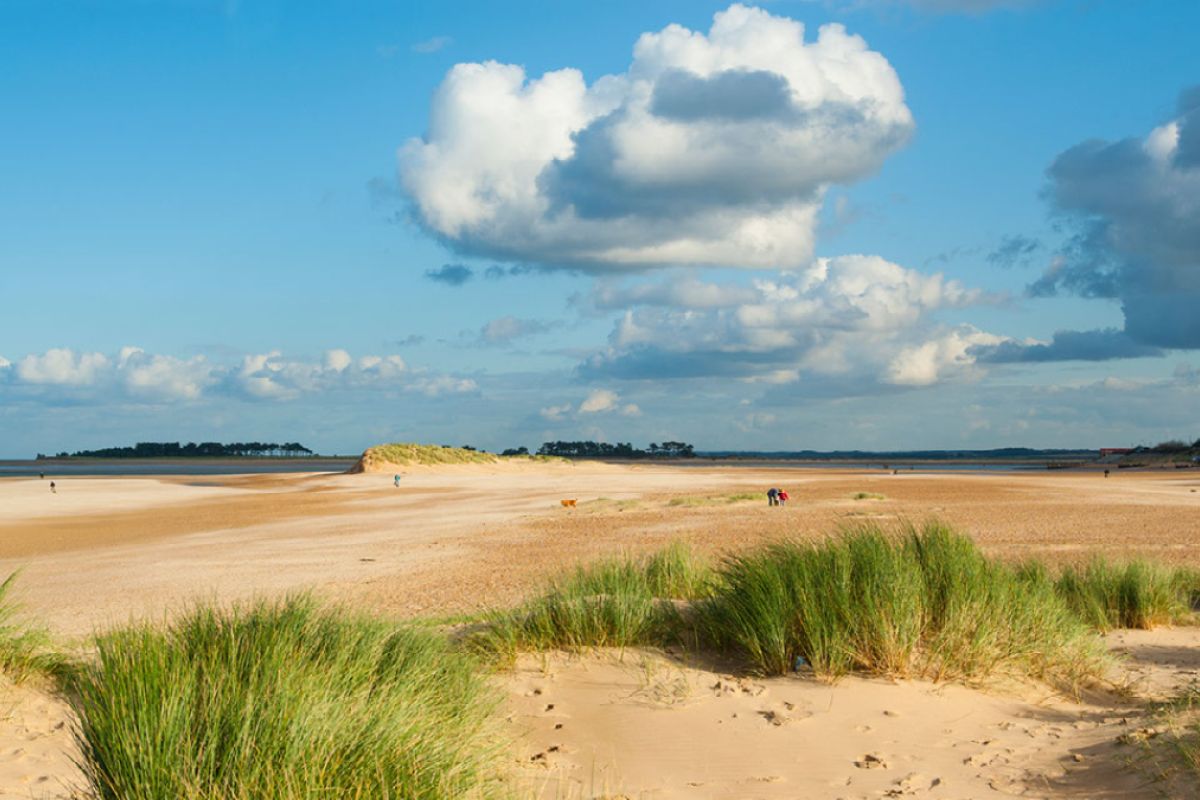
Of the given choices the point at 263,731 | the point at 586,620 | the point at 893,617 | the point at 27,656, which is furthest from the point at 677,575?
the point at 263,731

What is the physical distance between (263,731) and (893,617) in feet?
17.5

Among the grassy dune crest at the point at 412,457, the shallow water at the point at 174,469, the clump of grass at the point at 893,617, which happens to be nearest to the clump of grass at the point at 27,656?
the clump of grass at the point at 893,617

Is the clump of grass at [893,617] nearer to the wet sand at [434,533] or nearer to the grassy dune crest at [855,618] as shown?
the grassy dune crest at [855,618]

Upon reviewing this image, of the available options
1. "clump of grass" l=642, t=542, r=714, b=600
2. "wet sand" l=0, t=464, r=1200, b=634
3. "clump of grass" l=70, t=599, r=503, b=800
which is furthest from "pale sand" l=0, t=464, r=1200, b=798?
"clump of grass" l=642, t=542, r=714, b=600

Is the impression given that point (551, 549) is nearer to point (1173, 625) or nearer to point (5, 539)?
point (1173, 625)

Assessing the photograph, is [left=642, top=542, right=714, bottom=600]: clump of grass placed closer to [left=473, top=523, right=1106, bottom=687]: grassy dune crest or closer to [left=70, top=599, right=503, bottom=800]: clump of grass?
[left=473, top=523, right=1106, bottom=687]: grassy dune crest

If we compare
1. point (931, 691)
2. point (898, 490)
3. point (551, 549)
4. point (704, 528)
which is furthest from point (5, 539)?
point (898, 490)

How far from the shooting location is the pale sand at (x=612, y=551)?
21.1 feet

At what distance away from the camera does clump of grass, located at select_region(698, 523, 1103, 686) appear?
26.8ft

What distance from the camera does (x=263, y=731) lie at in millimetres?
4723

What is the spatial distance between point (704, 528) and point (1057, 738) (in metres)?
18.1

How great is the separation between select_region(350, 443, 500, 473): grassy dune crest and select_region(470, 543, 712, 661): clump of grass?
208 ft

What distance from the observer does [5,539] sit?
28.2 meters

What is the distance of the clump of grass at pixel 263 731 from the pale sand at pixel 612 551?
0.93 meters
